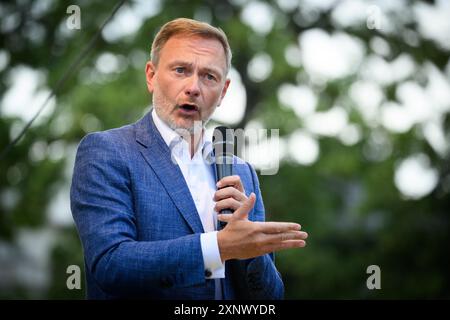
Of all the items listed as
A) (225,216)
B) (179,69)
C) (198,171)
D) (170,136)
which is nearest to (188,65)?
(179,69)

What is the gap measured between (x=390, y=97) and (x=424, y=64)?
2.18 ft

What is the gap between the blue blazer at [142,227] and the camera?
210 cm

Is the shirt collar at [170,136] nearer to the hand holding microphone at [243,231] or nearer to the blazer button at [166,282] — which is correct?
the hand holding microphone at [243,231]

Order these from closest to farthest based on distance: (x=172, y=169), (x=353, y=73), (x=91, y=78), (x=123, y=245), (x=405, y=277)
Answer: (x=123, y=245) < (x=172, y=169) < (x=405, y=277) < (x=91, y=78) < (x=353, y=73)

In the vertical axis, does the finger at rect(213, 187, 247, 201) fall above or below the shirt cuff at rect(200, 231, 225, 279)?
above

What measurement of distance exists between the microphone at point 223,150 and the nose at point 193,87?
152 mm

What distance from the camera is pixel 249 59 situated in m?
10.2

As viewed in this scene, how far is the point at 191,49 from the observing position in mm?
2408

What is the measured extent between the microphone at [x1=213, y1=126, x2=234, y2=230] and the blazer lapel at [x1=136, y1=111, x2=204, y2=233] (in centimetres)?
14

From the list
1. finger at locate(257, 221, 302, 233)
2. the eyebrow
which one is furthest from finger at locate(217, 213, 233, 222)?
the eyebrow

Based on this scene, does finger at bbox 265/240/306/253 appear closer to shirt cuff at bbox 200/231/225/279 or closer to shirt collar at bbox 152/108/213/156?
shirt cuff at bbox 200/231/225/279

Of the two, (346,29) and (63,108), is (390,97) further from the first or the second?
(63,108)

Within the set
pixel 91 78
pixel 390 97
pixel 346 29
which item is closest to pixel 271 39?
pixel 346 29

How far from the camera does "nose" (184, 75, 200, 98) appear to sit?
95.0 inches
